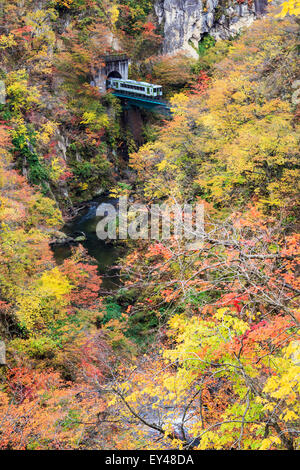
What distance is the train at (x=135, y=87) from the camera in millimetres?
30094

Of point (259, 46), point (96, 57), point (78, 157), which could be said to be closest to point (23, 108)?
point (78, 157)

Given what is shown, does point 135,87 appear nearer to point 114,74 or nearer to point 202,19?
point 114,74

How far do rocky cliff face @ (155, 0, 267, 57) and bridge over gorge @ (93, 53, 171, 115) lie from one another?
6123mm

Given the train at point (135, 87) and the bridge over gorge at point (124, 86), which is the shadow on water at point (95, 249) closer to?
Answer: the bridge over gorge at point (124, 86)

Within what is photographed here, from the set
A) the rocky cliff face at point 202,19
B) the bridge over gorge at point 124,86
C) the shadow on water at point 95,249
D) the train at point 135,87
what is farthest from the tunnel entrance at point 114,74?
the shadow on water at point 95,249

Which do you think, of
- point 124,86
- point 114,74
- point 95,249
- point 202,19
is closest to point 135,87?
point 124,86

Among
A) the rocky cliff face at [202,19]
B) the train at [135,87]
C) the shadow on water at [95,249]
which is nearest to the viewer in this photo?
the shadow on water at [95,249]

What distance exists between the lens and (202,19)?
3356 centimetres

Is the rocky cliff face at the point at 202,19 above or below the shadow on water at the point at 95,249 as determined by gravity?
above

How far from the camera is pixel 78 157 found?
28.2 metres

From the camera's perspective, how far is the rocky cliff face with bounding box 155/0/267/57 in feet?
109

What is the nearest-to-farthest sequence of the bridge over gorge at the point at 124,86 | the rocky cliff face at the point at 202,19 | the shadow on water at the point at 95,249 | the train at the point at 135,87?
the shadow on water at the point at 95,249 → the train at the point at 135,87 → the bridge over gorge at the point at 124,86 → the rocky cliff face at the point at 202,19

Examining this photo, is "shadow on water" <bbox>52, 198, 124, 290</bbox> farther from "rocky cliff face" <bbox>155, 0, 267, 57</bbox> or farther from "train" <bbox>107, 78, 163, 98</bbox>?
"rocky cliff face" <bbox>155, 0, 267, 57</bbox>

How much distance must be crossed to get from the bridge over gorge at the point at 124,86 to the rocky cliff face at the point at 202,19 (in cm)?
612
